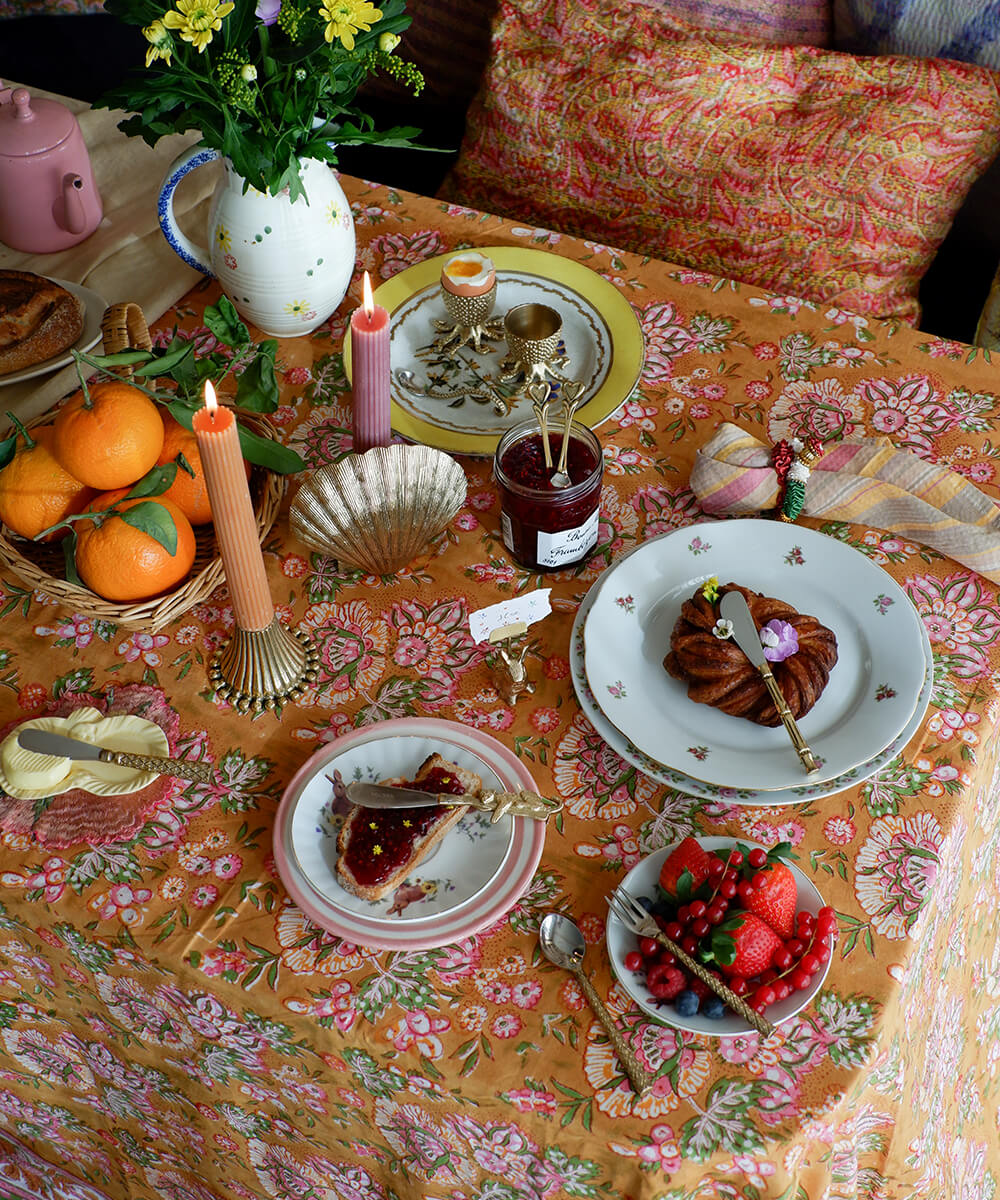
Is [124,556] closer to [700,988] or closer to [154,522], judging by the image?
[154,522]

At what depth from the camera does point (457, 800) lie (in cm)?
87

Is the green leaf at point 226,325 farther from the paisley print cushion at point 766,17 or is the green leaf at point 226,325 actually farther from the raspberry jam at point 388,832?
the paisley print cushion at point 766,17

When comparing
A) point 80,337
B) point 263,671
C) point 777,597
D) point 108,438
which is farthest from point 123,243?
point 777,597

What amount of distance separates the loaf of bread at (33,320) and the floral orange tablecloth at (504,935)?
0.94 ft

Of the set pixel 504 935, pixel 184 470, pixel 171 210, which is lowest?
pixel 504 935

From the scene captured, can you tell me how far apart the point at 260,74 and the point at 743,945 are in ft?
3.07

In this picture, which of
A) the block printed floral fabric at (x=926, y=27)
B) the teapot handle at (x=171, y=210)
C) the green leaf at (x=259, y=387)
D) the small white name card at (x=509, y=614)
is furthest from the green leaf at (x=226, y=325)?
the block printed floral fabric at (x=926, y=27)

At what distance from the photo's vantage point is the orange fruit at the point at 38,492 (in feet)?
3.18

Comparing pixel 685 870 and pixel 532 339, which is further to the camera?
pixel 532 339

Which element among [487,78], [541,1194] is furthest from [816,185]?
[541,1194]

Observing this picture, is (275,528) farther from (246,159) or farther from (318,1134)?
(318,1134)

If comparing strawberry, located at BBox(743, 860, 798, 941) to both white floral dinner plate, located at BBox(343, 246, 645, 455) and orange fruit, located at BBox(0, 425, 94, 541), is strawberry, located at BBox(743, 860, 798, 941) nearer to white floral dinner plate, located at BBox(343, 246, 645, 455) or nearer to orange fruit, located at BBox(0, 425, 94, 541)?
white floral dinner plate, located at BBox(343, 246, 645, 455)

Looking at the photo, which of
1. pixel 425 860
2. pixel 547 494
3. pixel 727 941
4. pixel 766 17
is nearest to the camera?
pixel 727 941

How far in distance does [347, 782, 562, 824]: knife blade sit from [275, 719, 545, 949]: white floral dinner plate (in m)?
0.02
